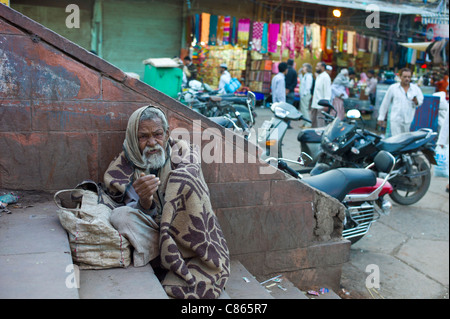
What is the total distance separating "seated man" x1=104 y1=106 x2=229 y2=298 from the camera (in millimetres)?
2740

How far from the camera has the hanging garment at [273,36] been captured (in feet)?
45.8

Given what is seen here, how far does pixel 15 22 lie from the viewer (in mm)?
3076

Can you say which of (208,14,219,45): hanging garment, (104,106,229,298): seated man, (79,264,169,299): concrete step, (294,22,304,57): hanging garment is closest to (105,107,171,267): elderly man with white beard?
(104,106,229,298): seated man

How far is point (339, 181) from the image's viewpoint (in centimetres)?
457

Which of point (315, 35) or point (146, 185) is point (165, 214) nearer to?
point (146, 185)

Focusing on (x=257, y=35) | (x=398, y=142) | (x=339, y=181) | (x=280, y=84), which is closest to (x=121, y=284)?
(x=339, y=181)

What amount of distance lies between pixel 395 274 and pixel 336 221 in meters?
1.21

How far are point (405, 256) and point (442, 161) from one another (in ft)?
12.1

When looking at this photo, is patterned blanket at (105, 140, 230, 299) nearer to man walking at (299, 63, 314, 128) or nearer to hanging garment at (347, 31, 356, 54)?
man walking at (299, 63, 314, 128)

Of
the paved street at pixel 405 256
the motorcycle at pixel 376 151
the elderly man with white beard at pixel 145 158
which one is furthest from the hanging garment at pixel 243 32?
the elderly man with white beard at pixel 145 158

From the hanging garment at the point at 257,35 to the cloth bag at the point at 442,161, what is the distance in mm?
7102

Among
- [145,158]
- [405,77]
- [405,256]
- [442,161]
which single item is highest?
[405,77]

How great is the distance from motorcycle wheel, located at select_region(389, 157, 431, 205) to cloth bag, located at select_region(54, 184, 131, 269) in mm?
5119
